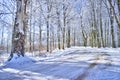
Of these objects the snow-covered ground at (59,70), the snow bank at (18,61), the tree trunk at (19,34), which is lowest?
the snow-covered ground at (59,70)

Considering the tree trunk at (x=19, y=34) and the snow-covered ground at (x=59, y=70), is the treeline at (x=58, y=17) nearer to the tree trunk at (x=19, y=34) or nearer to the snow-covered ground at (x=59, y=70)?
the tree trunk at (x=19, y=34)

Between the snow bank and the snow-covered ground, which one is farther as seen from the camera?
the snow bank

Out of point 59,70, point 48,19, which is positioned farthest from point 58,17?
point 59,70

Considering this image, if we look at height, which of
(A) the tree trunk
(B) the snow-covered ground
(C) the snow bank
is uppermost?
(A) the tree trunk

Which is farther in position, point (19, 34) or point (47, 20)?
point (47, 20)

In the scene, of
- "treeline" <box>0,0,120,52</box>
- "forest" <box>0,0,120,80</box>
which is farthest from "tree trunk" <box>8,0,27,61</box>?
"treeline" <box>0,0,120,52</box>

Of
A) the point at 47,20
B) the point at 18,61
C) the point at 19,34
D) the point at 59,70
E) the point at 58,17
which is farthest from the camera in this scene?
the point at 58,17

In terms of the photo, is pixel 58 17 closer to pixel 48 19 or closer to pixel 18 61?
pixel 48 19

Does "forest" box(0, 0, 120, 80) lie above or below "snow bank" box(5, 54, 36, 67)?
above

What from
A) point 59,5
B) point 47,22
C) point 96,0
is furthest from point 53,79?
point 96,0

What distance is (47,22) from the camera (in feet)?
129

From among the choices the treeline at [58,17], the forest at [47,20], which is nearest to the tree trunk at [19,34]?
the forest at [47,20]

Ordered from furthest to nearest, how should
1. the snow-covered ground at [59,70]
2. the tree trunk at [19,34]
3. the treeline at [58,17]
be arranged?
the treeline at [58,17], the tree trunk at [19,34], the snow-covered ground at [59,70]

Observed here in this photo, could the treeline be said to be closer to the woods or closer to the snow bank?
the woods
